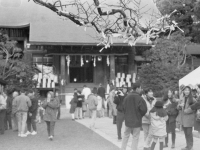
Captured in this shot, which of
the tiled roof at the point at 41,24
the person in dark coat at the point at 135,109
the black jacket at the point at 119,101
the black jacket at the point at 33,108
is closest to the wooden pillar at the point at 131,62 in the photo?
the tiled roof at the point at 41,24

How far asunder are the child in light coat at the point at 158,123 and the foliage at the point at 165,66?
12.5m

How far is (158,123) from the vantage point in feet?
27.0

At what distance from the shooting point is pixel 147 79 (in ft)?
72.8

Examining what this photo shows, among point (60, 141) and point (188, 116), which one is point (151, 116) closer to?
point (188, 116)

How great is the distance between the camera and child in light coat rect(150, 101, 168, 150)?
8.20 meters

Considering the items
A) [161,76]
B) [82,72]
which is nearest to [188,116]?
[161,76]

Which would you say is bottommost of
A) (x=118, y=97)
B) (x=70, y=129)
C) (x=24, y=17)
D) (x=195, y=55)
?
(x=70, y=129)

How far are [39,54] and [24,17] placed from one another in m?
2.82

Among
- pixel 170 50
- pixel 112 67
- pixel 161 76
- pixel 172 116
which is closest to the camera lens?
pixel 172 116

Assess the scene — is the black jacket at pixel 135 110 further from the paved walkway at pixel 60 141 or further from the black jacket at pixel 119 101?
the black jacket at pixel 119 101

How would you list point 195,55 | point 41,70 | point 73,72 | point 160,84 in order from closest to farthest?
point 160,84 < point 41,70 < point 73,72 < point 195,55

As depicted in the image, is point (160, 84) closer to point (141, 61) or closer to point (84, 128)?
point (141, 61)

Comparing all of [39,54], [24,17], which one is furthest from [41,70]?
[24,17]

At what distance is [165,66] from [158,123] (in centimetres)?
1424
